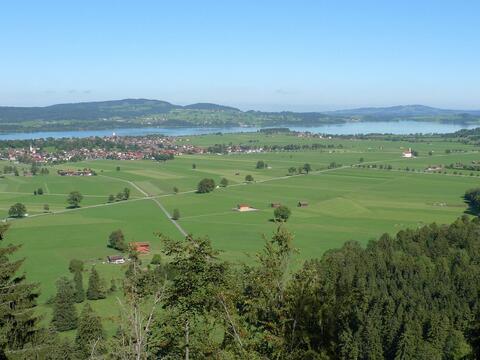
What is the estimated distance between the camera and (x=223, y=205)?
69375 mm

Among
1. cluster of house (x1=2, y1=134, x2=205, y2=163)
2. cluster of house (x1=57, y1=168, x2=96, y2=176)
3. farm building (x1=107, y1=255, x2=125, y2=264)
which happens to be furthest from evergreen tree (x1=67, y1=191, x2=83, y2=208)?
cluster of house (x1=2, y1=134, x2=205, y2=163)

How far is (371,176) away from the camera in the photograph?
95.3 meters

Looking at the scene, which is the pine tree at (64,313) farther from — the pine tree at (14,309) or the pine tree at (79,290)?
the pine tree at (14,309)

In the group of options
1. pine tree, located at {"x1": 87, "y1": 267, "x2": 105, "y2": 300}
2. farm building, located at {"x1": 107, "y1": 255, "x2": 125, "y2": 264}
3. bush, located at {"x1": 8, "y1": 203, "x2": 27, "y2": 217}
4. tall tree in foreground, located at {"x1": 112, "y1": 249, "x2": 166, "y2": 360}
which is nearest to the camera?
tall tree in foreground, located at {"x1": 112, "y1": 249, "x2": 166, "y2": 360}

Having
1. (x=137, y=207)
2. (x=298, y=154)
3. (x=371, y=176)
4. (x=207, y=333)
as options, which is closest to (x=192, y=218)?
(x=137, y=207)

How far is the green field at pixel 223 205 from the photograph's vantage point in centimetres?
4862

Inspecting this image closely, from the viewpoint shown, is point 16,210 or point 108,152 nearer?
point 16,210

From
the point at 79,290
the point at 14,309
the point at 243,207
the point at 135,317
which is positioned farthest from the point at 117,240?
the point at 135,317

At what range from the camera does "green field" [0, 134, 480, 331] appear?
48625mm

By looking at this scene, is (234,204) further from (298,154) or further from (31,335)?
(298,154)

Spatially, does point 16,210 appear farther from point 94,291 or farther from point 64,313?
point 64,313

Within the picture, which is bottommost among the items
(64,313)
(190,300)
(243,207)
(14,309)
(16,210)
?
(243,207)

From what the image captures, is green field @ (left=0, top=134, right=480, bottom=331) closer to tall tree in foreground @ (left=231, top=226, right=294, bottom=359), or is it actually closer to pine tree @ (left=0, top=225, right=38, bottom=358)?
pine tree @ (left=0, top=225, right=38, bottom=358)

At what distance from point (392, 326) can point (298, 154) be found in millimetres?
109556
